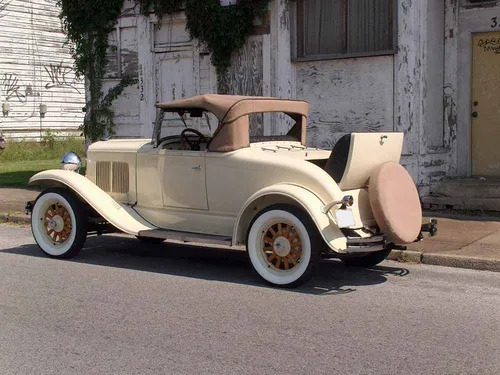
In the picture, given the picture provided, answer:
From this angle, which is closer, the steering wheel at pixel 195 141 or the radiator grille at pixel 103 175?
the steering wheel at pixel 195 141

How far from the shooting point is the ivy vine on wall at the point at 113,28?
13477mm

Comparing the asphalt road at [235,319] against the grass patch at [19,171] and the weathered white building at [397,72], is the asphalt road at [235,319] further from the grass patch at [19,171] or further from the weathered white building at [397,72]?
the grass patch at [19,171]

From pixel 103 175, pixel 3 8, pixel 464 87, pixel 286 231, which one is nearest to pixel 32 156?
pixel 3 8

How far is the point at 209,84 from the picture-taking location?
46.6ft

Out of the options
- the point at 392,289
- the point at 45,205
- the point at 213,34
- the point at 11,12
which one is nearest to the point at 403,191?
the point at 392,289

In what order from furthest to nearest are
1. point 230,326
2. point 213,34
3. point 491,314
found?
point 213,34 → point 491,314 → point 230,326

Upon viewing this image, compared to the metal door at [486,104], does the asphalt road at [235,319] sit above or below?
below

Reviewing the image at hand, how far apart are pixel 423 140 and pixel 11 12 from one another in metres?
18.9

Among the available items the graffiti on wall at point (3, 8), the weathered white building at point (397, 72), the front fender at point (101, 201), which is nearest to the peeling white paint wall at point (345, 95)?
the weathered white building at point (397, 72)

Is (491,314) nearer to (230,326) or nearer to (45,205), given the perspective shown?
(230,326)

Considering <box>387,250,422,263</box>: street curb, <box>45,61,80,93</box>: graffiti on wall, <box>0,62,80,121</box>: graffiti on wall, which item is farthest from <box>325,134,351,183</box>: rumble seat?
<box>45,61,80,93</box>: graffiti on wall

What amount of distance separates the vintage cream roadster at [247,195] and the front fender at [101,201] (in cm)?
2

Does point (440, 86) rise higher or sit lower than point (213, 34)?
lower

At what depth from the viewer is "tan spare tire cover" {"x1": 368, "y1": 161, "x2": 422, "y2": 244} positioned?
274 inches
